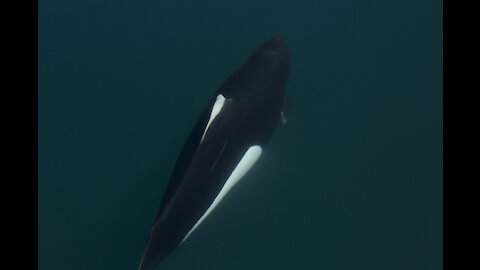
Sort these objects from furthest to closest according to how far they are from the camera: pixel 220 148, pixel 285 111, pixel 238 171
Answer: pixel 285 111
pixel 238 171
pixel 220 148

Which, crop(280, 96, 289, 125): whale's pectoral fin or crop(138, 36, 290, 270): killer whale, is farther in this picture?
crop(280, 96, 289, 125): whale's pectoral fin

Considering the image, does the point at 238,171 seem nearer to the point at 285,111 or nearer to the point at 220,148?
the point at 220,148

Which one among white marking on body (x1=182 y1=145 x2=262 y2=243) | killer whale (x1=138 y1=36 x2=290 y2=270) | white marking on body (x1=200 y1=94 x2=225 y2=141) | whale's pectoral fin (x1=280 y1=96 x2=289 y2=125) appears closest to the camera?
killer whale (x1=138 y1=36 x2=290 y2=270)

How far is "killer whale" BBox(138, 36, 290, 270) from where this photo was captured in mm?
4953

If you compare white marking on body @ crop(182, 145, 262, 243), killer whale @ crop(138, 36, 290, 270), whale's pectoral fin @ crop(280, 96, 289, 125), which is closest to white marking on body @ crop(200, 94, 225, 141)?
killer whale @ crop(138, 36, 290, 270)

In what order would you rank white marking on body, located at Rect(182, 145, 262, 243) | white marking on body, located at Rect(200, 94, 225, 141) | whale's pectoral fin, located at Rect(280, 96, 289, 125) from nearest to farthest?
1. white marking on body, located at Rect(182, 145, 262, 243)
2. white marking on body, located at Rect(200, 94, 225, 141)
3. whale's pectoral fin, located at Rect(280, 96, 289, 125)

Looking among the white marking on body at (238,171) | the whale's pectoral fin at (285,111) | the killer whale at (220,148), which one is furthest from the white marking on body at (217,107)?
the whale's pectoral fin at (285,111)

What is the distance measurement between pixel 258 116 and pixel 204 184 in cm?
112

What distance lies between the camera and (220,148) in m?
5.30

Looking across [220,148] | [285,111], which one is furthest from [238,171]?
[285,111]

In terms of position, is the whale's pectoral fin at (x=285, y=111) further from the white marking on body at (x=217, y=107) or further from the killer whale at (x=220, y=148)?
the white marking on body at (x=217, y=107)

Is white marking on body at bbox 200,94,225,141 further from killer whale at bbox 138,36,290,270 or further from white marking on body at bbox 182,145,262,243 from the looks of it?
white marking on body at bbox 182,145,262,243

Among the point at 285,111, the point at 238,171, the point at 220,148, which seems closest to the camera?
the point at 220,148

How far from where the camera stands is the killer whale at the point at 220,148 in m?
4.95
